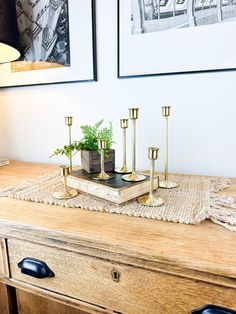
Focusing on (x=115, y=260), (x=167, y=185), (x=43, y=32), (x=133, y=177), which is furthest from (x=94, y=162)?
(x=43, y=32)

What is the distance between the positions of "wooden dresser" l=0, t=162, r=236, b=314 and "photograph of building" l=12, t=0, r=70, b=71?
0.70 metres

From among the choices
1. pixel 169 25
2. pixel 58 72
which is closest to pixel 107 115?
pixel 58 72

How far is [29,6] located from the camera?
109 centimetres

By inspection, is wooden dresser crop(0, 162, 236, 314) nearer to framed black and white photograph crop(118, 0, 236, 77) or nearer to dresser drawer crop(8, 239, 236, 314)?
dresser drawer crop(8, 239, 236, 314)

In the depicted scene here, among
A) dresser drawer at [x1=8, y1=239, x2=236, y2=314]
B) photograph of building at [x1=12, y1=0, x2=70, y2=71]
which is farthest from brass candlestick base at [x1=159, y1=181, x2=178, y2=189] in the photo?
photograph of building at [x1=12, y1=0, x2=70, y2=71]

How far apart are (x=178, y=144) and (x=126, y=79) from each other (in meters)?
0.33

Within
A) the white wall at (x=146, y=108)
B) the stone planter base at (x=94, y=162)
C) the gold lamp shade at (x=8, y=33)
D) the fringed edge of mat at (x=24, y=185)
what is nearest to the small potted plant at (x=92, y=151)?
the stone planter base at (x=94, y=162)

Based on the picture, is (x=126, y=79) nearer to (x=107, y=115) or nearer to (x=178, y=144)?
(x=107, y=115)

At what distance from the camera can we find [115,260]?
1.61ft

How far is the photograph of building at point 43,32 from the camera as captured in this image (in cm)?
104

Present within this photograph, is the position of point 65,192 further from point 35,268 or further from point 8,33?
point 8,33

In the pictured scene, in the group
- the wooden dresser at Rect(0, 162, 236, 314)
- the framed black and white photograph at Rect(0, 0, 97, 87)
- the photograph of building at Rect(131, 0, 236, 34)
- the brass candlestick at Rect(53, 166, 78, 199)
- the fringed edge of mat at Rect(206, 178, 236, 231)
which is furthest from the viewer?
the framed black and white photograph at Rect(0, 0, 97, 87)

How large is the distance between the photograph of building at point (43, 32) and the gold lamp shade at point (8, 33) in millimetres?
27

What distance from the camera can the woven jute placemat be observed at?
1.83 feet
